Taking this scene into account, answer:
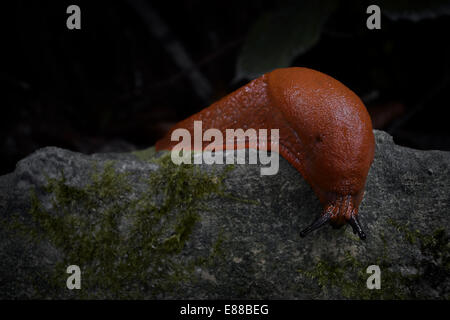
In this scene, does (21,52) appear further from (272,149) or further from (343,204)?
(343,204)

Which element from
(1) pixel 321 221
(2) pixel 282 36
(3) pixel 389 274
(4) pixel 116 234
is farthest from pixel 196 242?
(2) pixel 282 36

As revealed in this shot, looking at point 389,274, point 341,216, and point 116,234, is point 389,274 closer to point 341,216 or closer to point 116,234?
point 341,216

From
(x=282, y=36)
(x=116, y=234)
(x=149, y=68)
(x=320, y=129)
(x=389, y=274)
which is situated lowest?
(x=389, y=274)

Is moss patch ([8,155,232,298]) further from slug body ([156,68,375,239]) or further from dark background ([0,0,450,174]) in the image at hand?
dark background ([0,0,450,174])

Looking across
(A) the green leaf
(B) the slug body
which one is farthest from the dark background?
(B) the slug body

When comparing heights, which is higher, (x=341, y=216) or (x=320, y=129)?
(x=320, y=129)

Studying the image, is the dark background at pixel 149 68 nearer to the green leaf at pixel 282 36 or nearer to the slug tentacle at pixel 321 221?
the green leaf at pixel 282 36

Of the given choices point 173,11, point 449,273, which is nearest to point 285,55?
point 173,11
